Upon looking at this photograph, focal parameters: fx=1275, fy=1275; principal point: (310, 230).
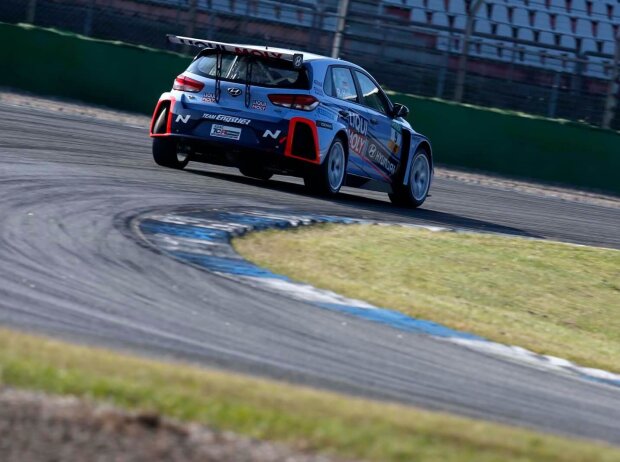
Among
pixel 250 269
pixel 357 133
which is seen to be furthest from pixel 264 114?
pixel 250 269

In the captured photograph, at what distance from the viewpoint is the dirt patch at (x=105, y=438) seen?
3.71 metres

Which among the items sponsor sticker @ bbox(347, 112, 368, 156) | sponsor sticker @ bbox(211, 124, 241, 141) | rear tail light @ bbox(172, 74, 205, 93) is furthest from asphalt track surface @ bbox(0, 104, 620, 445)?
sponsor sticker @ bbox(347, 112, 368, 156)

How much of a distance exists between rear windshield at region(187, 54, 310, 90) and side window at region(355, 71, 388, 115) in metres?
1.10

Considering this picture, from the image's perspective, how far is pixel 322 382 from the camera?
570 centimetres

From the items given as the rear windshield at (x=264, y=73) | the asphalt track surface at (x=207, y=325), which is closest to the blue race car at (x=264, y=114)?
the rear windshield at (x=264, y=73)

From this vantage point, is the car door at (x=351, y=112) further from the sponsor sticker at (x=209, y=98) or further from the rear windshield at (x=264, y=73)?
the sponsor sticker at (x=209, y=98)

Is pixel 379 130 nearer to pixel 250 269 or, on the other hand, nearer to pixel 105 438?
pixel 250 269

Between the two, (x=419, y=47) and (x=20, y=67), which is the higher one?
(x=419, y=47)

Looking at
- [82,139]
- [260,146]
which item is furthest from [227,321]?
[82,139]

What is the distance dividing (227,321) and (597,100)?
16881 millimetres

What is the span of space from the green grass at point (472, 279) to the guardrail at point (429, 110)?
10208 mm

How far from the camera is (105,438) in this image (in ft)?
12.6

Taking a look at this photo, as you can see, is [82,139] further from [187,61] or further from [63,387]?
[63,387]

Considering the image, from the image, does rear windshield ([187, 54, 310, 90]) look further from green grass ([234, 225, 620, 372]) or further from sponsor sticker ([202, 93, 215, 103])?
green grass ([234, 225, 620, 372])
